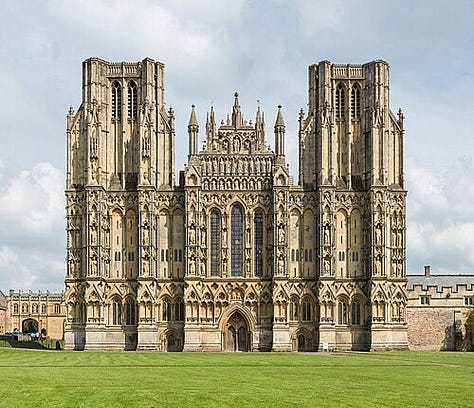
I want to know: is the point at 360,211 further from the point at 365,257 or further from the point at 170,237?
the point at 170,237

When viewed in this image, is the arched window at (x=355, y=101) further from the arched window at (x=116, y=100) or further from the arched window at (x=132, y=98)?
the arched window at (x=116, y=100)

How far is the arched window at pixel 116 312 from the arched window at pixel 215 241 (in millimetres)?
10120

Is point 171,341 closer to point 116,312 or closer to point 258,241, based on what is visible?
point 116,312

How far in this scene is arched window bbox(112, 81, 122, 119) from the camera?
10188 cm

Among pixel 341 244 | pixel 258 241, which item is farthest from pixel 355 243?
pixel 258 241

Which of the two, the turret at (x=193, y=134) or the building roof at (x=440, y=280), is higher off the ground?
the turret at (x=193, y=134)

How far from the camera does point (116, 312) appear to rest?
97875 millimetres

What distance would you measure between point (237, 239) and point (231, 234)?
0.82 meters

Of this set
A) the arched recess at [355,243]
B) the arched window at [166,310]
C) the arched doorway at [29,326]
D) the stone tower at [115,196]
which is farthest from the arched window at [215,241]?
the arched doorway at [29,326]

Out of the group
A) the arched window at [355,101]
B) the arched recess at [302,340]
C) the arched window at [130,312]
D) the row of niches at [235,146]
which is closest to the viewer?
the arched window at [130,312]

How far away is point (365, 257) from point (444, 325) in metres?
11.6

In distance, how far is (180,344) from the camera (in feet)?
320

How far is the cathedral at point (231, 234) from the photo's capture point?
97.1 metres

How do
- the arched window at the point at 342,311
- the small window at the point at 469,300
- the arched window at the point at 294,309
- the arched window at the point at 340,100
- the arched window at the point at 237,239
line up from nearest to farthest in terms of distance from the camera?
the arched window at the point at 342,311 < the arched window at the point at 294,309 < the arched window at the point at 237,239 < the arched window at the point at 340,100 < the small window at the point at 469,300
